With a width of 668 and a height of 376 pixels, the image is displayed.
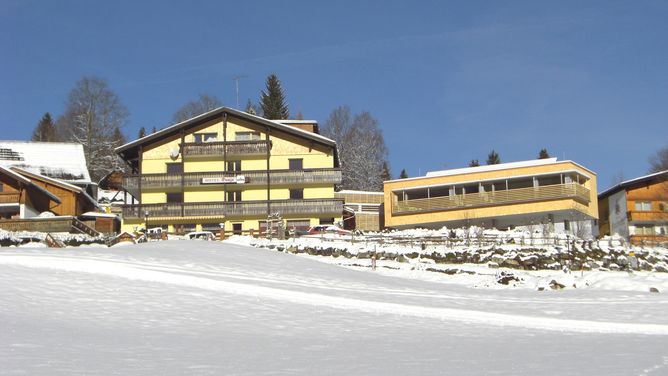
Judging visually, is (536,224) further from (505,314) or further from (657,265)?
(505,314)

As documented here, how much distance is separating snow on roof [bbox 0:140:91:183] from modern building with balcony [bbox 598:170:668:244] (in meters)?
43.8

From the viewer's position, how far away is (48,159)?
5931 centimetres

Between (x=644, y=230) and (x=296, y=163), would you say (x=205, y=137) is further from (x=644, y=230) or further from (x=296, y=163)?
(x=644, y=230)

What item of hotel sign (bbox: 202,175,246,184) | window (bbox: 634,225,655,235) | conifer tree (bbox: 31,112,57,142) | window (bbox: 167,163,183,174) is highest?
conifer tree (bbox: 31,112,57,142)

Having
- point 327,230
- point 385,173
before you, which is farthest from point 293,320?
point 385,173

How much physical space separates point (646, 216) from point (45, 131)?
248 ft

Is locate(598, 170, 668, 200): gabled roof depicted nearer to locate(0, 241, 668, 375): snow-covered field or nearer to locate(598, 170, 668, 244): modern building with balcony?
locate(598, 170, 668, 244): modern building with balcony

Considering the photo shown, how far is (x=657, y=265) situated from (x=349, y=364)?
2943 cm

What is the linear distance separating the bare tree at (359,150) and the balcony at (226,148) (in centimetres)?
2354

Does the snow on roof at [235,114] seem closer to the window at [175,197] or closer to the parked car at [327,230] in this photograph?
the window at [175,197]

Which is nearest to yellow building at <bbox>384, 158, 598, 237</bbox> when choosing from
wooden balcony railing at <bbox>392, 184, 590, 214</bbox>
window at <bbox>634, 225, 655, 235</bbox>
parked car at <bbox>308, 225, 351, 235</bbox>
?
wooden balcony railing at <bbox>392, 184, 590, 214</bbox>

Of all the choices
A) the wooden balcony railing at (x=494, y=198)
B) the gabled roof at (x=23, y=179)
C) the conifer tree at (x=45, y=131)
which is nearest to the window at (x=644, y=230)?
the wooden balcony railing at (x=494, y=198)

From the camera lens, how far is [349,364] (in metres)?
11.9

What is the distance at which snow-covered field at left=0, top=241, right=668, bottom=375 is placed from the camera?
11727mm
